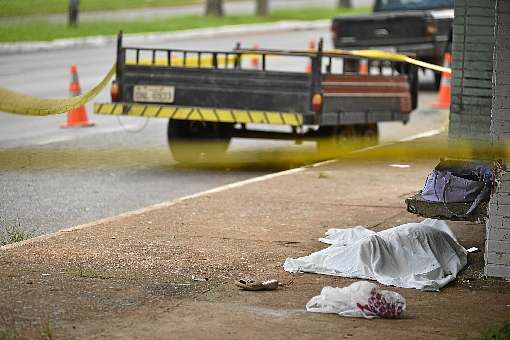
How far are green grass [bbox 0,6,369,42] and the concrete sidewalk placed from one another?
68.4 feet

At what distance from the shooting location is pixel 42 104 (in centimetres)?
1052

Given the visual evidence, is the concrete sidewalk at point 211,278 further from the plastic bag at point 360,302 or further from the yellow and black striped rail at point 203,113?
the yellow and black striped rail at point 203,113

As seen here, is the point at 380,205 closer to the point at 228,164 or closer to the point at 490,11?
the point at 490,11

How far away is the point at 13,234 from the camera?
378 inches

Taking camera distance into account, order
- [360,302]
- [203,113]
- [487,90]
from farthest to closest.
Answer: [203,113] < [487,90] < [360,302]

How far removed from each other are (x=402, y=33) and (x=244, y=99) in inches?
419

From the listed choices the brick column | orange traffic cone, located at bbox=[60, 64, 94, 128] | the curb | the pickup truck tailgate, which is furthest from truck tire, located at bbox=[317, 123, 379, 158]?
the curb

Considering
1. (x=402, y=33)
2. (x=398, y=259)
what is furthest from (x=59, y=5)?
(x=398, y=259)

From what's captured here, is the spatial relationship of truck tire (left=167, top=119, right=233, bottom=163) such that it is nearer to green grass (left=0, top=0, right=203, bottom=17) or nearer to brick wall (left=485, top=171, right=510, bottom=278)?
brick wall (left=485, top=171, right=510, bottom=278)

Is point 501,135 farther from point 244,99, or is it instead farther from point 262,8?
point 262,8

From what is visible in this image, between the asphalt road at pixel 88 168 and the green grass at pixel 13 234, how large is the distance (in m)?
0.12

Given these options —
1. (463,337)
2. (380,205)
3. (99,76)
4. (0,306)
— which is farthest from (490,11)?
(99,76)

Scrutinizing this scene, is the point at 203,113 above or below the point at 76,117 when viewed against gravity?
above

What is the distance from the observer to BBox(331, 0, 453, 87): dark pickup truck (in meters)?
23.2
